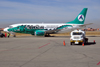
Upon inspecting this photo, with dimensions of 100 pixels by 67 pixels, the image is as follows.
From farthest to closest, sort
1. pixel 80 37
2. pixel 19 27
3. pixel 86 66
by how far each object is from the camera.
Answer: pixel 19 27 → pixel 80 37 → pixel 86 66

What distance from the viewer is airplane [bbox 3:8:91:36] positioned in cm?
4466

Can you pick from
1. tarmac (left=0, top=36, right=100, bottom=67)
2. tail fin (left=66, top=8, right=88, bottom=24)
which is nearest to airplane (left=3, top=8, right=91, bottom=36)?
tail fin (left=66, top=8, right=88, bottom=24)

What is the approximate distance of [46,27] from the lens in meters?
45.5

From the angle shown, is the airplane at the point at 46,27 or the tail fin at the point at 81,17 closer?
the airplane at the point at 46,27

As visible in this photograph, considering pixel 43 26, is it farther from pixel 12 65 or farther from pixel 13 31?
pixel 12 65

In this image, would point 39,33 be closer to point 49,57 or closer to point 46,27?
point 46,27

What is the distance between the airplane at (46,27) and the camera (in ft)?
147

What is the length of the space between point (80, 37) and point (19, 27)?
89.8ft

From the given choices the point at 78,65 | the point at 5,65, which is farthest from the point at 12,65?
the point at 78,65

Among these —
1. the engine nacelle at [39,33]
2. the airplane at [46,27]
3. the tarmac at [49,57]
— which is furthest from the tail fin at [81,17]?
the tarmac at [49,57]

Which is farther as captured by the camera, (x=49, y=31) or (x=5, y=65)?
(x=49, y=31)

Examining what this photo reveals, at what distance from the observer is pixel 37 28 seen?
45.0m

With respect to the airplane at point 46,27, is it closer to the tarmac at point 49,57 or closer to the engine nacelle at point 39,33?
the engine nacelle at point 39,33

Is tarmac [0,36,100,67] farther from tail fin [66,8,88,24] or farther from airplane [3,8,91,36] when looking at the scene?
tail fin [66,8,88,24]
